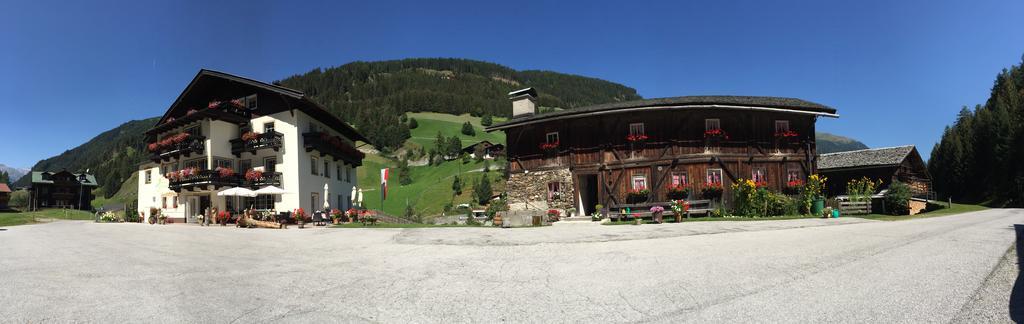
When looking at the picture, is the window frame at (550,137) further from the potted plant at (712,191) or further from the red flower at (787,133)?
the red flower at (787,133)

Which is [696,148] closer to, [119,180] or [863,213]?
[863,213]


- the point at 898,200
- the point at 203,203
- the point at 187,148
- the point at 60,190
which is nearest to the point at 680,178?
the point at 898,200

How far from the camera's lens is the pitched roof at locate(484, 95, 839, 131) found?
87.9ft

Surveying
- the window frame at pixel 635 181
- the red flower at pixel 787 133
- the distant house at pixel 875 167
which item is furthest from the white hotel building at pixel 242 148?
the distant house at pixel 875 167

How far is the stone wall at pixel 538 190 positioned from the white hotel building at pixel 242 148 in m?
13.4

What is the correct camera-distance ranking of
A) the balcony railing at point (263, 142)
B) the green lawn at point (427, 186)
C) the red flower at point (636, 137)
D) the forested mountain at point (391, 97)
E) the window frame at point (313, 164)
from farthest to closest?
the forested mountain at point (391, 97), the green lawn at point (427, 186), the window frame at point (313, 164), the balcony railing at point (263, 142), the red flower at point (636, 137)

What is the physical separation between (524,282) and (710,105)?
74.6 feet

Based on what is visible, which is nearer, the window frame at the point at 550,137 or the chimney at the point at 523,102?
the window frame at the point at 550,137

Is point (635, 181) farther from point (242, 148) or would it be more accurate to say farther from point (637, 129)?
point (242, 148)

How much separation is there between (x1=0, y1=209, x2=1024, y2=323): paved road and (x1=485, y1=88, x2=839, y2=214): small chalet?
1511 centimetres

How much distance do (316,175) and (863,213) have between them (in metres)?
32.7

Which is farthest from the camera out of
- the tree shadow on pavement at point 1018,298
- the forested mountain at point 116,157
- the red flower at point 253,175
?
the forested mountain at point 116,157

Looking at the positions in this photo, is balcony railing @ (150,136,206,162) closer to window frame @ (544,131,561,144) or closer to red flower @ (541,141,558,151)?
red flower @ (541,141,558,151)

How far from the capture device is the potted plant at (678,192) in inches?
1045
